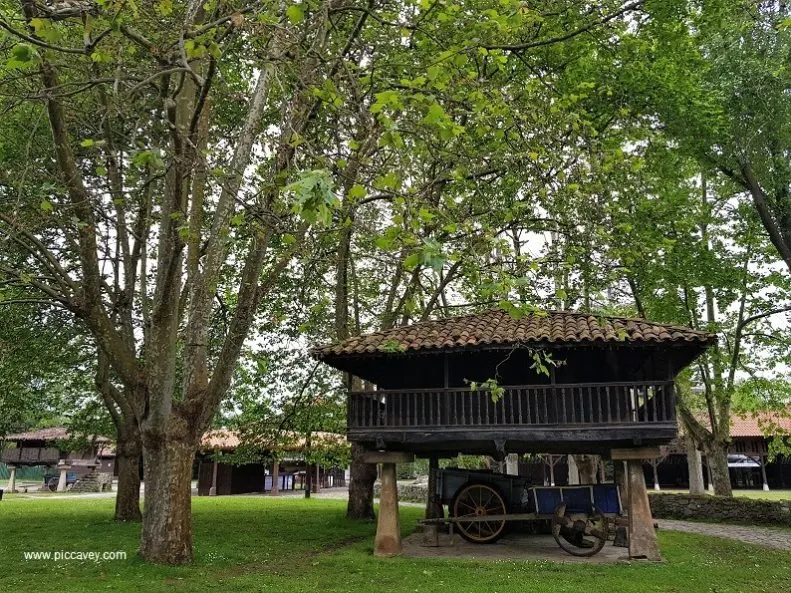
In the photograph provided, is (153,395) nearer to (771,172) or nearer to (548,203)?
(548,203)

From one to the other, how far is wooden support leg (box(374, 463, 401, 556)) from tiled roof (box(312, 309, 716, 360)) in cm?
250

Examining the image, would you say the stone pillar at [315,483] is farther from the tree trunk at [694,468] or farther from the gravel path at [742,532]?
the gravel path at [742,532]

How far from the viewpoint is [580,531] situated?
11586 millimetres

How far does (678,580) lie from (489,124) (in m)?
7.08

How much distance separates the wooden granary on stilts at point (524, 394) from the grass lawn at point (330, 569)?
46.5 inches

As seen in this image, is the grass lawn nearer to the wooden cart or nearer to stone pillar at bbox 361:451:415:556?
stone pillar at bbox 361:451:415:556

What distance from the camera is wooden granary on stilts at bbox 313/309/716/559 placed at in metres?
10.4

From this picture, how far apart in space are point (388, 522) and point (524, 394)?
3.35 metres

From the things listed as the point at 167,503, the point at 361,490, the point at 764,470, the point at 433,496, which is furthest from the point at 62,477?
the point at 764,470

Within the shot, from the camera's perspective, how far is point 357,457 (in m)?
16.4

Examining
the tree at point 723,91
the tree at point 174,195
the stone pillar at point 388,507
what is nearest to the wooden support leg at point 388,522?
the stone pillar at point 388,507

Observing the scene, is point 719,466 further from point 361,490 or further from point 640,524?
point 361,490

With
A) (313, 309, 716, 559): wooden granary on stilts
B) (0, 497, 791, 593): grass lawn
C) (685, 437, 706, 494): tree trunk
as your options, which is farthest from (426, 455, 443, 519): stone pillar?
(685, 437, 706, 494): tree trunk

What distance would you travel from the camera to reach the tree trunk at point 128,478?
1546 cm
